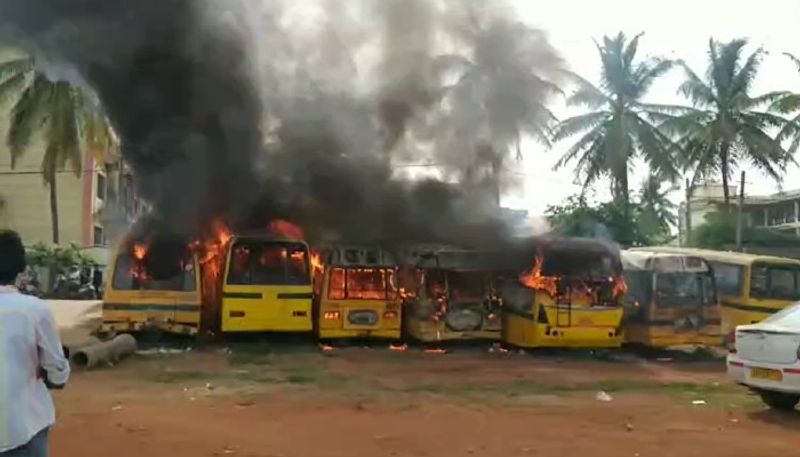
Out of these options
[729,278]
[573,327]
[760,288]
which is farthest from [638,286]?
[760,288]

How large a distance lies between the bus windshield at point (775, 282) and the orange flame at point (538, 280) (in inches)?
151

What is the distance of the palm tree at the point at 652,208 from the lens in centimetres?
3578

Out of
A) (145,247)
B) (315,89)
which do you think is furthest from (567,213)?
(145,247)

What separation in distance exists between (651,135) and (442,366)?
20.9 meters

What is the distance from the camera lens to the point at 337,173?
19750 mm

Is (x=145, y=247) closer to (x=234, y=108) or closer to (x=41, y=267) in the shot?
(x=234, y=108)

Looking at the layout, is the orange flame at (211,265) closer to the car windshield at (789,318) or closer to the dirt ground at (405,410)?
the dirt ground at (405,410)

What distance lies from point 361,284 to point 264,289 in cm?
169

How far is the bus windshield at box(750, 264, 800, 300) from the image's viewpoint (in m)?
16.8

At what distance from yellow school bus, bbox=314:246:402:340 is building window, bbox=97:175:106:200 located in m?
31.2

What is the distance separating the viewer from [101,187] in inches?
1788

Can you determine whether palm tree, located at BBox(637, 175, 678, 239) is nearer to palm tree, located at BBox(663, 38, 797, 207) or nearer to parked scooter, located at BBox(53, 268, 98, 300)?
palm tree, located at BBox(663, 38, 797, 207)

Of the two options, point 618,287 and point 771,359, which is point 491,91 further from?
point 771,359

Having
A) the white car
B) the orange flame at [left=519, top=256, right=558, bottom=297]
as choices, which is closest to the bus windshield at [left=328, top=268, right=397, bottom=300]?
the orange flame at [left=519, top=256, right=558, bottom=297]
